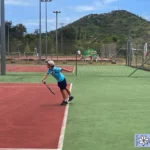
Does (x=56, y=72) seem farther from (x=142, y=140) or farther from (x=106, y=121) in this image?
(x=142, y=140)

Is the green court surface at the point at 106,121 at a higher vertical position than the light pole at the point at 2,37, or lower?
lower

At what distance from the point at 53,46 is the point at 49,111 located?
47.7 metres

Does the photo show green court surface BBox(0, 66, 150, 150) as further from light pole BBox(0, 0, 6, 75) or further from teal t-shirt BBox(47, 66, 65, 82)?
light pole BBox(0, 0, 6, 75)

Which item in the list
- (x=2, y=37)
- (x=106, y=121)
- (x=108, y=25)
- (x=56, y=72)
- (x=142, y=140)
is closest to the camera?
(x=142, y=140)

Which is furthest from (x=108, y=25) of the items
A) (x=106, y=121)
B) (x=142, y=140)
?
(x=142, y=140)

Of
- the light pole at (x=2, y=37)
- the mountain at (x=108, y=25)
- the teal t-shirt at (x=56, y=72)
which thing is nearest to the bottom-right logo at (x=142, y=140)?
the teal t-shirt at (x=56, y=72)

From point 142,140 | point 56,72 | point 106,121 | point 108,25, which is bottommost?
point 106,121

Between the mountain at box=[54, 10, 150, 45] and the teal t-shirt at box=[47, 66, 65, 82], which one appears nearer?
the teal t-shirt at box=[47, 66, 65, 82]

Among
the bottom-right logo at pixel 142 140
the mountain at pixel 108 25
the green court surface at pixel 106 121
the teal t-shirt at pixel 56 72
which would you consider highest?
the mountain at pixel 108 25

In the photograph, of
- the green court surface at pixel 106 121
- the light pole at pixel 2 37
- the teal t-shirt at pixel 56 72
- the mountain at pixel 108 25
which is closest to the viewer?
the green court surface at pixel 106 121

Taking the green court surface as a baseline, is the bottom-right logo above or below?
above

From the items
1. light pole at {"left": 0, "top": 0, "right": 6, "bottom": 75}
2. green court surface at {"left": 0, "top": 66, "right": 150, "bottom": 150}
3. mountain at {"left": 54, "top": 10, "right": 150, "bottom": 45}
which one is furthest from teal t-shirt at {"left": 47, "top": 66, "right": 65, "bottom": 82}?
mountain at {"left": 54, "top": 10, "right": 150, "bottom": 45}

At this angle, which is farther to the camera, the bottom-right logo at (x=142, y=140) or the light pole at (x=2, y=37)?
the light pole at (x=2, y=37)

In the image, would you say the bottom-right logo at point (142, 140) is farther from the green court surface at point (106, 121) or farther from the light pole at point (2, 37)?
the light pole at point (2, 37)
